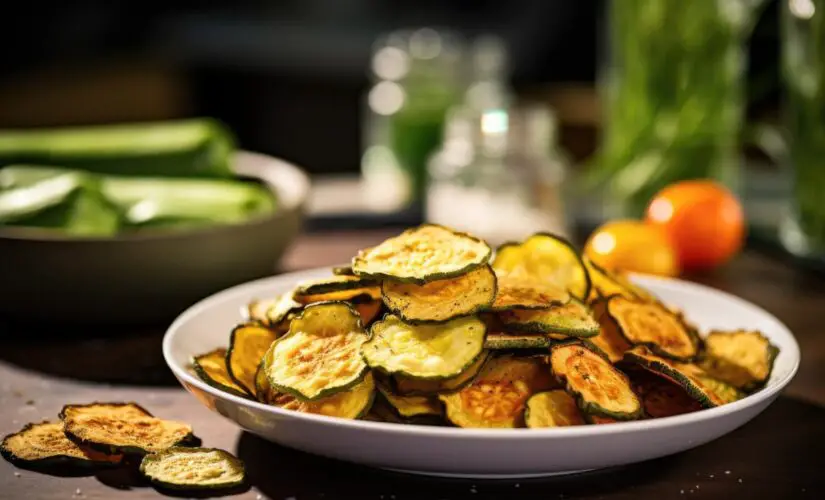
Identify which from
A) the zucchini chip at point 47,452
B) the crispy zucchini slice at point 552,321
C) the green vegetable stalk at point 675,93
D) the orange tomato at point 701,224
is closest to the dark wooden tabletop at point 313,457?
the zucchini chip at point 47,452

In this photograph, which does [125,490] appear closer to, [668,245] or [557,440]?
[557,440]

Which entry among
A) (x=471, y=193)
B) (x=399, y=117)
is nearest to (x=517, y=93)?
(x=399, y=117)

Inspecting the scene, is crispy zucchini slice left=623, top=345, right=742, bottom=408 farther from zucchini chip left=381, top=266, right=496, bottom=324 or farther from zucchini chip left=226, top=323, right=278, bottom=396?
zucchini chip left=226, top=323, right=278, bottom=396

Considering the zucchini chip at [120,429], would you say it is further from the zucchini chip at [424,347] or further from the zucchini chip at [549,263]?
the zucchini chip at [549,263]

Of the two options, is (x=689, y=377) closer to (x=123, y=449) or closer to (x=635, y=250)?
(x=123, y=449)

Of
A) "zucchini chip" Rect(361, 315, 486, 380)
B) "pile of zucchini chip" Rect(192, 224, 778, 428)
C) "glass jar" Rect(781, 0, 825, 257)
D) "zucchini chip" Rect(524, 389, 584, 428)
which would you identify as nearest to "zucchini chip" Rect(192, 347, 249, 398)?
"pile of zucchini chip" Rect(192, 224, 778, 428)

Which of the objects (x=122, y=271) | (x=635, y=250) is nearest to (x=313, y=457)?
(x=122, y=271)
